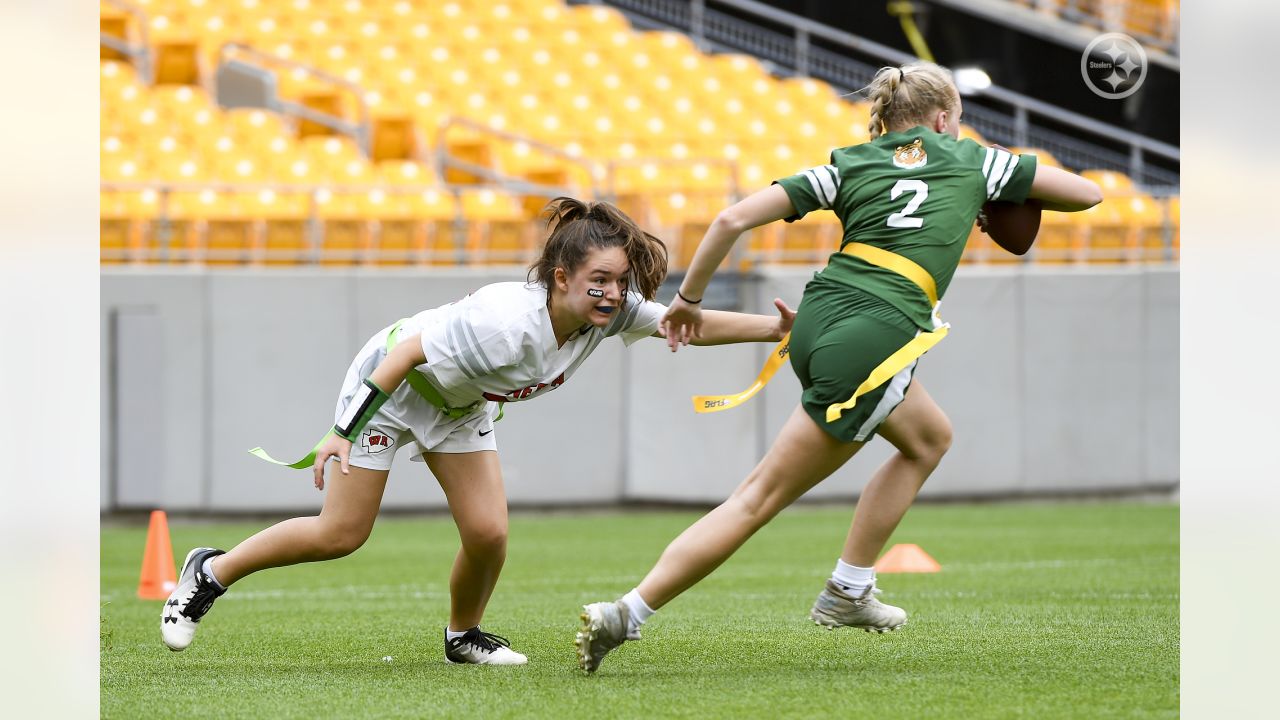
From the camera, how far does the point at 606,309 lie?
4.50 meters

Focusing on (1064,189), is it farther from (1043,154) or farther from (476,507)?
(1043,154)

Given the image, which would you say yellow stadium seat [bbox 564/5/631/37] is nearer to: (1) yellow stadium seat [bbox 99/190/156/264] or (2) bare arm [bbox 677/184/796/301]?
(1) yellow stadium seat [bbox 99/190/156/264]

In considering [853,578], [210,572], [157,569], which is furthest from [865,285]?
[157,569]

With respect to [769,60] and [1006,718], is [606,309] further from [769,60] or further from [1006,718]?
[769,60]

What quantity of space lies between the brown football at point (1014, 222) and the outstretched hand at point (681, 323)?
2.92ft

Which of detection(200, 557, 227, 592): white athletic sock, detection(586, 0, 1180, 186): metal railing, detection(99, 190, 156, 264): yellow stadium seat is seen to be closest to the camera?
detection(200, 557, 227, 592): white athletic sock

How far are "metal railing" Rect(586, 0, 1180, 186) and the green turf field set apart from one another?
27.0ft

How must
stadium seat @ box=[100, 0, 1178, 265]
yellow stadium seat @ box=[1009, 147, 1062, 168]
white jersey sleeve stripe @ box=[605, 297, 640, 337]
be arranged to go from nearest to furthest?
white jersey sleeve stripe @ box=[605, 297, 640, 337], stadium seat @ box=[100, 0, 1178, 265], yellow stadium seat @ box=[1009, 147, 1062, 168]

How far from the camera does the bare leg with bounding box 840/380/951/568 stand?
4477mm

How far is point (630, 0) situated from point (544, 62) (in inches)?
124

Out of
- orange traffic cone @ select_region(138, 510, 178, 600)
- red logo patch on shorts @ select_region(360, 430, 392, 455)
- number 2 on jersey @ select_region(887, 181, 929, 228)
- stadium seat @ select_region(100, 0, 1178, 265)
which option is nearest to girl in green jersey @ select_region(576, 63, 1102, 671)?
number 2 on jersey @ select_region(887, 181, 929, 228)

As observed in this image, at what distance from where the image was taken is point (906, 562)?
849 cm

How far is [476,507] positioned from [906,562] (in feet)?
13.9
